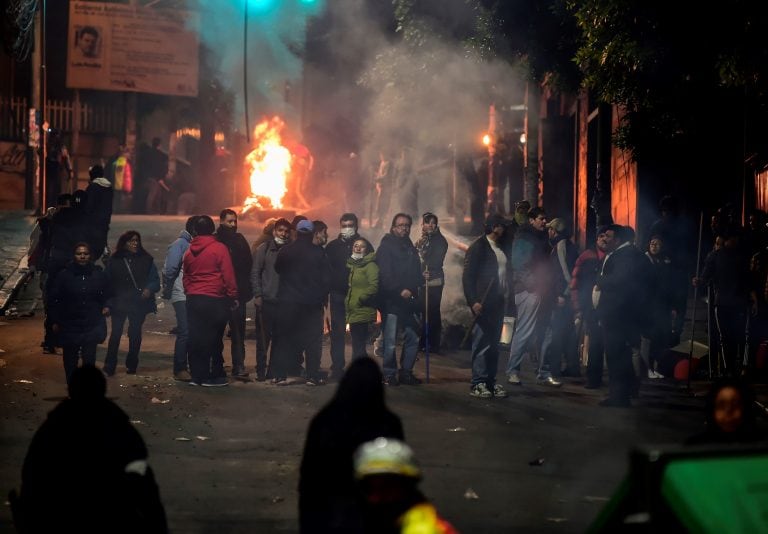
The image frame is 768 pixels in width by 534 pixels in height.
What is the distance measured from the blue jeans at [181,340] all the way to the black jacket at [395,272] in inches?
78.6

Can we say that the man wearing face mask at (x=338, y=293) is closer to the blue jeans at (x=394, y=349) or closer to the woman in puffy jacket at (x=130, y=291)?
the blue jeans at (x=394, y=349)

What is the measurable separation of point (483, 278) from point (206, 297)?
266 cm

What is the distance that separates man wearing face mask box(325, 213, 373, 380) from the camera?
505 inches

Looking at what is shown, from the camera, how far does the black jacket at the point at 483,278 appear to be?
11992mm

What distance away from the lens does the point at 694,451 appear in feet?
13.0

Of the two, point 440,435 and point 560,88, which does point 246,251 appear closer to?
point 440,435

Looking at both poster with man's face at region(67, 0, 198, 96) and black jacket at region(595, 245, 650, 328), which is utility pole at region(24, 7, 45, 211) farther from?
black jacket at region(595, 245, 650, 328)

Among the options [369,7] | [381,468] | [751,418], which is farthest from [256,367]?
[369,7]

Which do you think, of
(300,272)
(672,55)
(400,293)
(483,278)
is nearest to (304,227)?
(300,272)

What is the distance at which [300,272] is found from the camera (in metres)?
12.4

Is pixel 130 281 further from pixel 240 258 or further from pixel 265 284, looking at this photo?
pixel 265 284

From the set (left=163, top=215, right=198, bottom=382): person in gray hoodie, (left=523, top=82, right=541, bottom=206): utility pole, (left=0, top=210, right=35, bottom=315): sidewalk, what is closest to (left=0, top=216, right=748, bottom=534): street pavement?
(left=163, top=215, right=198, bottom=382): person in gray hoodie

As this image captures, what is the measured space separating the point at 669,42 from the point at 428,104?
15.0m

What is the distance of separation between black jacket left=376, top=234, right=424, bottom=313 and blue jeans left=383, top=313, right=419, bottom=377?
22cm
